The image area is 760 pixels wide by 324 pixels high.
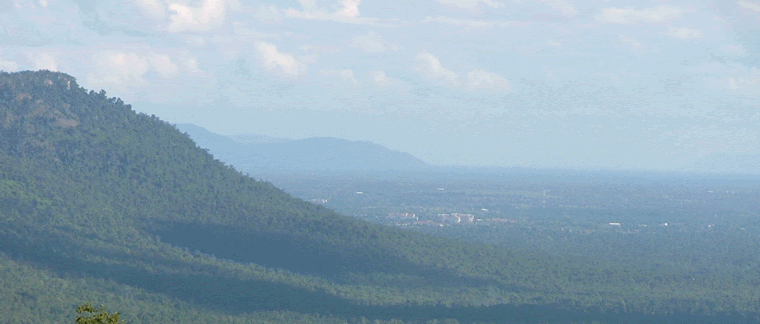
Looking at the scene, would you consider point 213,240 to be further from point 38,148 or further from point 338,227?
point 38,148

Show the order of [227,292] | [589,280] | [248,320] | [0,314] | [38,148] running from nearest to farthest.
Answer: [0,314] < [248,320] < [227,292] < [589,280] < [38,148]

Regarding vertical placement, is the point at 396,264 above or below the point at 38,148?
below

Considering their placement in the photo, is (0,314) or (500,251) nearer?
(0,314)

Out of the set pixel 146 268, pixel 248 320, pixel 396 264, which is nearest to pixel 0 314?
pixel 248 320

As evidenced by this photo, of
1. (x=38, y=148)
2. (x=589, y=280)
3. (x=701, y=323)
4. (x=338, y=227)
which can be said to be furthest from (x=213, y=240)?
(x=701, y=323)

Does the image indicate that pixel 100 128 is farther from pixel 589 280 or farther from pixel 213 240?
pixel 589 280

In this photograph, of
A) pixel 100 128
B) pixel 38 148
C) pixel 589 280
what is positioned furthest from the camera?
pixel 100 128
